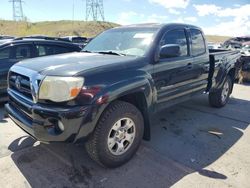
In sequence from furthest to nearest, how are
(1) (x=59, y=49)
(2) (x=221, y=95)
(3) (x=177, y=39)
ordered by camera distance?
(1) (x=59, y=49) → (2) (x=221, y=95) → (3) (x=177, y=39)

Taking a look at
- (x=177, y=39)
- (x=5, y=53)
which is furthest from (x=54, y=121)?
(x=5, y=53)

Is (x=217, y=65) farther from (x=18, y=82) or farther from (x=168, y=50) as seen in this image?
(x=18, y=82)

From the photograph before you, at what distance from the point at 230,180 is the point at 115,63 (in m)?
2.03

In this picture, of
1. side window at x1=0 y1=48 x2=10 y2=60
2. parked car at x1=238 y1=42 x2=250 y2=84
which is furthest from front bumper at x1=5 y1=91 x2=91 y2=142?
parked car at x1=238 y1=42 x2=250 y2=84

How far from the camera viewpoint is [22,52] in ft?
20.5

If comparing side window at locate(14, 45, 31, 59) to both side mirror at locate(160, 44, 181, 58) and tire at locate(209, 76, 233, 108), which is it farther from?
tire at locate(209, 76, 233, 108)

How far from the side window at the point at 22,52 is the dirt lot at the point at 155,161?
1849mm

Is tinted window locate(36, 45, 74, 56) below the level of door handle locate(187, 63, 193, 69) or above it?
below

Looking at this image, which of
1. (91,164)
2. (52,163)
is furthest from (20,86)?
(91,164)

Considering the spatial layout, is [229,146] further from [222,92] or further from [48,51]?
[48,51]

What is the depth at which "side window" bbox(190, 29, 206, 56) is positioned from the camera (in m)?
4.93

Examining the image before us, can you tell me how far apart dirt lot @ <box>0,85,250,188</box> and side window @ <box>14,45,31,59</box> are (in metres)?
1.85

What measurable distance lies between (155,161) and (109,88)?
130 centimetres

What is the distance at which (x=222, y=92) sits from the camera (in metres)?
6.17
